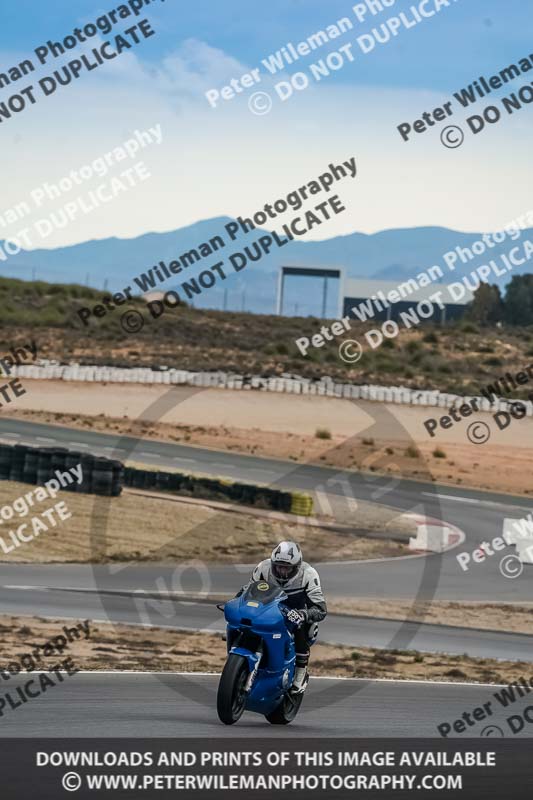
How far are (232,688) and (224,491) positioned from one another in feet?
72.7

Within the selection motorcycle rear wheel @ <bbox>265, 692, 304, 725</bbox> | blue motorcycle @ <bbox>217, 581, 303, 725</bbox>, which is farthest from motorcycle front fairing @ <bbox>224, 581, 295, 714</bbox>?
motorcycle rear wheel @ <bbox>265, 692, 304, 725</bbox>

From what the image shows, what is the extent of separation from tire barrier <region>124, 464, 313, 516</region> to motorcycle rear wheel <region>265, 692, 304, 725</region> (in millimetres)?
20720

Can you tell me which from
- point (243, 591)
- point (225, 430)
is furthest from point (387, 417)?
point (243, 591)

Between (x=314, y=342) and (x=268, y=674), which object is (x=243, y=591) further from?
(x=314, y=342)

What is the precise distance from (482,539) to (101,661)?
1730 cm

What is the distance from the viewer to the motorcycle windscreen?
988 centimetres

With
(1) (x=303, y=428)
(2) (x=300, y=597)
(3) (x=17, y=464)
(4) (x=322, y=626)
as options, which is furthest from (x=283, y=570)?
(1) (x=303, y=428)

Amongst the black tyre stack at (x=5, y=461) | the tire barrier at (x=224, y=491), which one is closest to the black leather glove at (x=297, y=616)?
the black tyre stack at (x=5, y=461)

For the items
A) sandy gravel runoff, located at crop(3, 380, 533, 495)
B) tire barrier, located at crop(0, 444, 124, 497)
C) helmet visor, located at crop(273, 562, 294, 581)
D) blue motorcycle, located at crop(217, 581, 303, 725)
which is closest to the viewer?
blue motorcycle, located at crop(217, 581, 303, 725)

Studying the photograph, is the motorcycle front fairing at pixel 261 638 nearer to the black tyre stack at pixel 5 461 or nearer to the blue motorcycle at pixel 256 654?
the blue motorcycle at pixel 256 654

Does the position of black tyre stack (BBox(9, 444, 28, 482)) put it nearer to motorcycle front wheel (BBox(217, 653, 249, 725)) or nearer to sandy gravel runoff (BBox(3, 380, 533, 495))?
sandy gravel runoff (BBox(3, 380, 533, 495))

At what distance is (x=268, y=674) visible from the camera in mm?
9758

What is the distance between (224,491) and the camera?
31.5 meters

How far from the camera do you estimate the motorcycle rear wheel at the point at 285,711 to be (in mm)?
10258
